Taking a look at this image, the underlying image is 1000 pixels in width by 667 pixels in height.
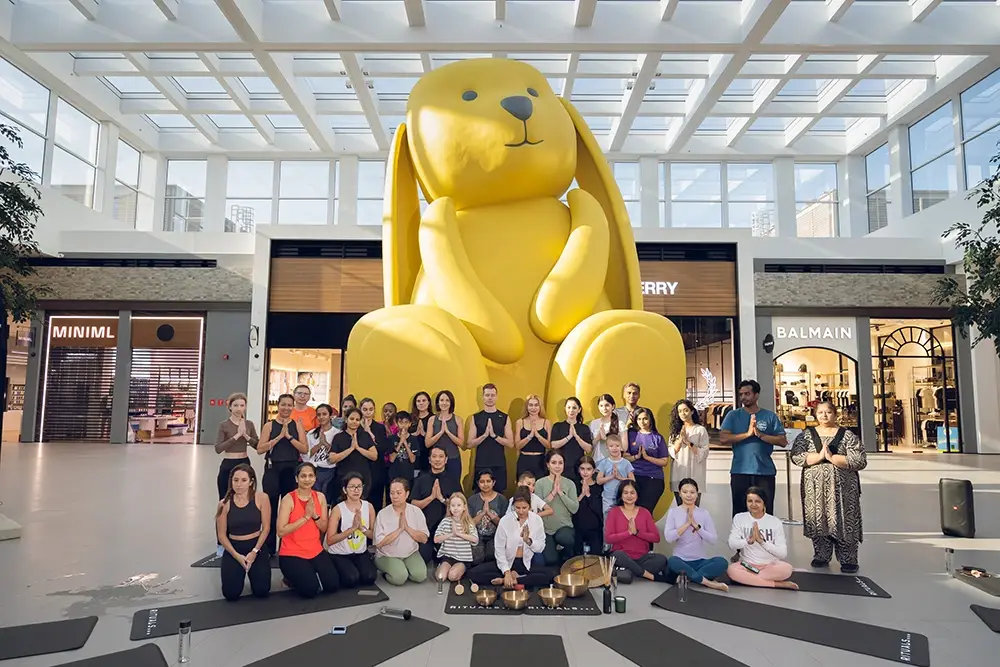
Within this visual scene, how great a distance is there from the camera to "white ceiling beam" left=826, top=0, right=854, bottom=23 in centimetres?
1080

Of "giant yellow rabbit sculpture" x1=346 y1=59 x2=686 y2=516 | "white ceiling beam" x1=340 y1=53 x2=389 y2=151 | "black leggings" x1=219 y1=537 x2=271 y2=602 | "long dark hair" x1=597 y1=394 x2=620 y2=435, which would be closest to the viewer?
"black leggings" x1=219 y1=537 x2=271 y2=602

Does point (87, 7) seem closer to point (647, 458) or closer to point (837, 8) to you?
point (647, 458)

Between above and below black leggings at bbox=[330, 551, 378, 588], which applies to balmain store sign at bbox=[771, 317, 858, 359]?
above

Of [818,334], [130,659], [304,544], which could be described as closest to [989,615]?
[304,544]

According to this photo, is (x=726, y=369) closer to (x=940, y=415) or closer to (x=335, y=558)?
(x=940, y=415)

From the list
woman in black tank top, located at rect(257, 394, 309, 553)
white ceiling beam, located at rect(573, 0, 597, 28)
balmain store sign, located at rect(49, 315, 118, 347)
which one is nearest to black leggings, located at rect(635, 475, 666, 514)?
woman in black tank top, located at rect(257, 394, 309, 553)

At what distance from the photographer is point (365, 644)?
10.5 ft

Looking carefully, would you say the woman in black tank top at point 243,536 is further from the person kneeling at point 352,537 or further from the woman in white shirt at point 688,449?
the woman in white shirt at point 688,449

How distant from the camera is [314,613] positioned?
3.66 m

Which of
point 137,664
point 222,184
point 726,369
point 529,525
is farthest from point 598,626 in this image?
point 222,184

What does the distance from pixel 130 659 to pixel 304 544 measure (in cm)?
117

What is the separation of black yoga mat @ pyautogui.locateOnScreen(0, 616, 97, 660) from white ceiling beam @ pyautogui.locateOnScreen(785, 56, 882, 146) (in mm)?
15552

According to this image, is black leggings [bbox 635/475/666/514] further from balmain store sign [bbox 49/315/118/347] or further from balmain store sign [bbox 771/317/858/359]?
balmain store sign [bbox 49/315/118/347]

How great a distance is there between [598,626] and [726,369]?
11.2 meters
